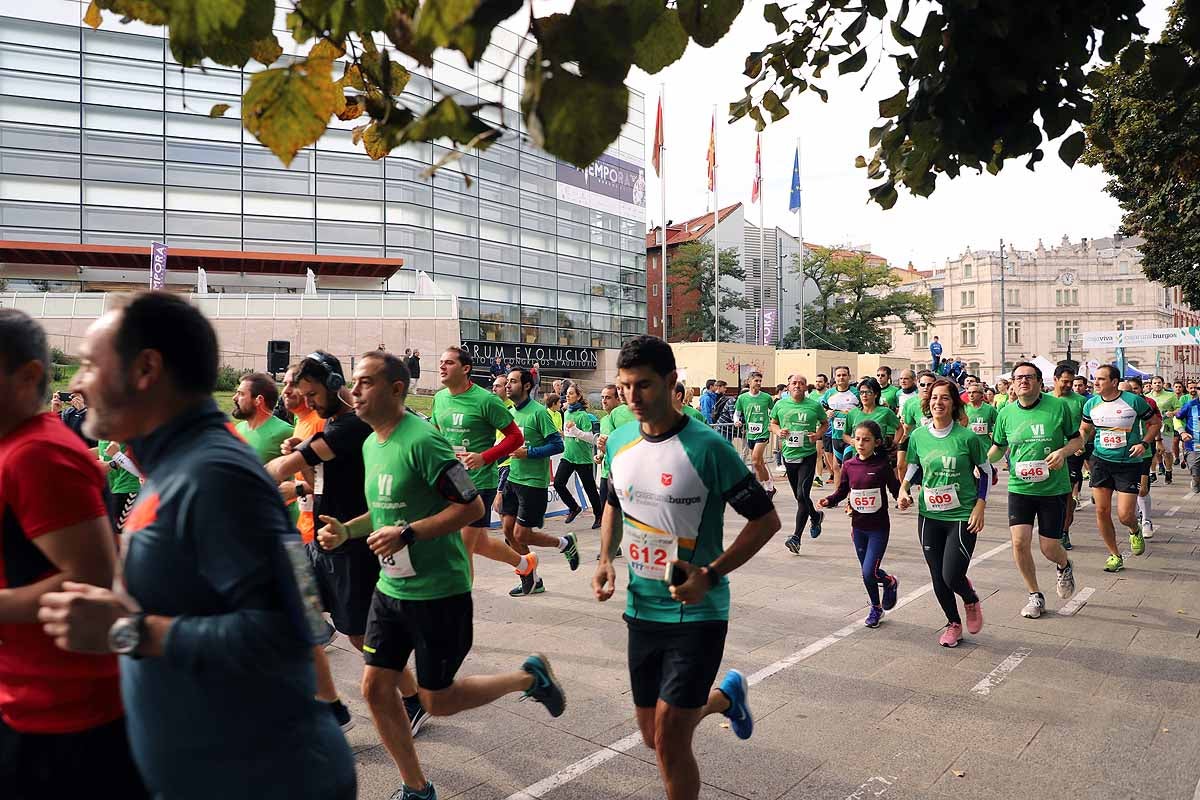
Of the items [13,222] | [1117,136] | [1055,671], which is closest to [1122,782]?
[1055,671]

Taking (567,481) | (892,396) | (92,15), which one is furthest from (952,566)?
(892,396)

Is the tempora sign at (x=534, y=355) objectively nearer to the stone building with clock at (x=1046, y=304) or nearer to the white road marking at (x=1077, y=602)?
the white road marking at (x=1077, y=602)

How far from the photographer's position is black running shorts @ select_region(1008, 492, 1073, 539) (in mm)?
7281

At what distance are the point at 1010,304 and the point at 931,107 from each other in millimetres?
100362

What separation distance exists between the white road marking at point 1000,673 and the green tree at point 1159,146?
10.5ft

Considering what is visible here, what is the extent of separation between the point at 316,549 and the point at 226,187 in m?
44.5

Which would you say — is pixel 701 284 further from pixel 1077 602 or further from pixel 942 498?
pixel 942 498

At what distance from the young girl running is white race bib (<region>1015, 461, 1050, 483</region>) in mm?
1056

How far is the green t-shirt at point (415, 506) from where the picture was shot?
3793 mm

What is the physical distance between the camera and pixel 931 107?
3.34 metres

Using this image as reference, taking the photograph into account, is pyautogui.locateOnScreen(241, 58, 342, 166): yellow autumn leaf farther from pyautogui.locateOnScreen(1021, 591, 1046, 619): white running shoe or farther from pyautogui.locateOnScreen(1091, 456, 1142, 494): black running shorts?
pyautogui.locateOnScreen(1091, 456, 1142, 494): black running shorts

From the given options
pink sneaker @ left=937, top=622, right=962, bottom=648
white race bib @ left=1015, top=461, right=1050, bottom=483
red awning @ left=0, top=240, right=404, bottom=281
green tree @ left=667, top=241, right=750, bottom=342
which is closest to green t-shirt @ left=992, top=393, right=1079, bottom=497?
white race bib @ left=1015, top=461, right=1050, bottom=483

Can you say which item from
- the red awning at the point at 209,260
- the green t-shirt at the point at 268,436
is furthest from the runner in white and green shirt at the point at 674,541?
the red awning at the point at 209,260

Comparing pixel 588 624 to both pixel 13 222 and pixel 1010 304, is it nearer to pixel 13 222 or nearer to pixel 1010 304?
pixel 13 222
